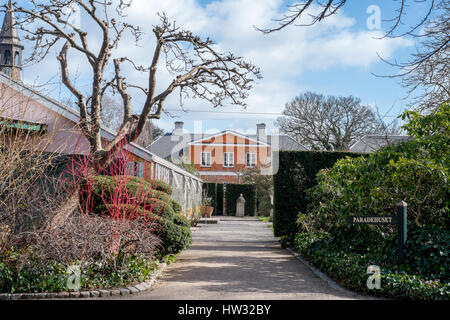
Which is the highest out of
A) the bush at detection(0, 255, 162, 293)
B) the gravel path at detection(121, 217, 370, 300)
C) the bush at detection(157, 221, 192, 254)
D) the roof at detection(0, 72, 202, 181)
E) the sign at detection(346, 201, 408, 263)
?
the roof at detection(0, 72, 202, 181)

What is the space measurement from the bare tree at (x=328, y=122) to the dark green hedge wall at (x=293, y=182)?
1811cm

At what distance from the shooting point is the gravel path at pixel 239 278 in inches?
260

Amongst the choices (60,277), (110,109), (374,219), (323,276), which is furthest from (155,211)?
(110,109)

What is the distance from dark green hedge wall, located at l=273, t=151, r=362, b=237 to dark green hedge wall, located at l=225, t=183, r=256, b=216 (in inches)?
777

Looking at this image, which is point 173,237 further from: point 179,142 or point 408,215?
point 179,142

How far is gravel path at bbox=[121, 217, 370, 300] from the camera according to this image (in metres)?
6.61

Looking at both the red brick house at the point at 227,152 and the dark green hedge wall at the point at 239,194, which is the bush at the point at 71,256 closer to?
A: the dark green hedge wall at the point at 239,194

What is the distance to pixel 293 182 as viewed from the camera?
12.9 m

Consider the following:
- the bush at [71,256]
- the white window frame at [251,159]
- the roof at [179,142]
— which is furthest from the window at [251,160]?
the bush at [71,256]

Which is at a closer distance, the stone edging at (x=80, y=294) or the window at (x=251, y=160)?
the stone edging at (x=80, y=294)

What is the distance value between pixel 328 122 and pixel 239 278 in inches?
1003

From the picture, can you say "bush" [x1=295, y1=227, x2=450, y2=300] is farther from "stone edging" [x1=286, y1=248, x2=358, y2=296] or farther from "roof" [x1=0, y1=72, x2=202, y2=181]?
"roof" [x1=0, y1=72, x2=202, y2=181]

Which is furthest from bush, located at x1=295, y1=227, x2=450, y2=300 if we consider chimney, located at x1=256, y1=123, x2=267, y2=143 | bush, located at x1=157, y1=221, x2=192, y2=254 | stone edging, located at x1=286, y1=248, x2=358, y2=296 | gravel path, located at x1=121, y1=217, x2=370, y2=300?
chimney, located at x1=256, y1=123, x2=267, y2=143
